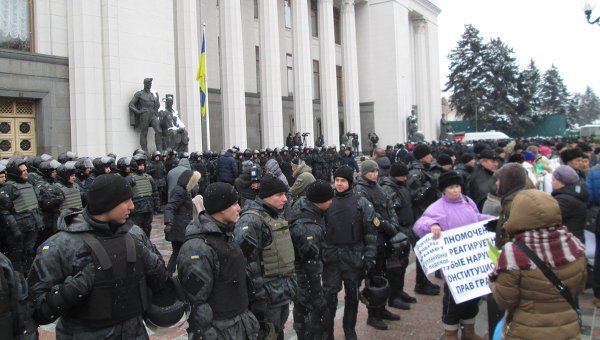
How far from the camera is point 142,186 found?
8.67 meters

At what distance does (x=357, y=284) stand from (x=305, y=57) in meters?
23.3

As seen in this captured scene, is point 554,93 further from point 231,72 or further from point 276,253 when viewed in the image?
point 276,253

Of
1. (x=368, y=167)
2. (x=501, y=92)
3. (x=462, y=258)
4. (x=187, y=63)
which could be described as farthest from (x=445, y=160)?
(x=501, y=92)

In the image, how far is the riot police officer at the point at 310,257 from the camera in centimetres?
428

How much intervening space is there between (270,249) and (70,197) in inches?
205

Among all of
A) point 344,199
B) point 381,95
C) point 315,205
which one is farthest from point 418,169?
point 381,95

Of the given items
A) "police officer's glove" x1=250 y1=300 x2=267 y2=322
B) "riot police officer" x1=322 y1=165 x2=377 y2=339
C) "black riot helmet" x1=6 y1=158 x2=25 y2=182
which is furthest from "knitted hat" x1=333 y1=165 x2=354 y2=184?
"black riot helmet" x1=6 y1=158 x2=25 y2=182

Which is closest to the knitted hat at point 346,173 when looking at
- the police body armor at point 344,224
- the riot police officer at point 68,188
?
the police body armor at point 344,224

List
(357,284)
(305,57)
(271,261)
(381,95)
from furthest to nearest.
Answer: (381,95) < (305,57) < (357,284) < (271,261)

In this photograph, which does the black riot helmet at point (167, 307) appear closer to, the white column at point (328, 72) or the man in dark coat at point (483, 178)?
the man in dark coat at point (483, 178)

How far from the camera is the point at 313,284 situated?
170 inches

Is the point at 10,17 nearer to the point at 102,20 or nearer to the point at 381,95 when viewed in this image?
the point at 102,20

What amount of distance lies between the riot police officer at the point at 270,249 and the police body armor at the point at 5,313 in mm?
1543

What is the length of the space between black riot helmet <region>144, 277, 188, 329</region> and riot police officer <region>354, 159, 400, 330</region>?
2.68m
